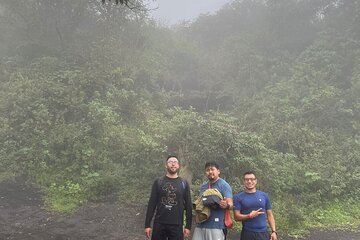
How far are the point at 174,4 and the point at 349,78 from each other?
59366mm

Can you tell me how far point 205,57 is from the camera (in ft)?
89.2

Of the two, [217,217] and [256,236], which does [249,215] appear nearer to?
[256,236]

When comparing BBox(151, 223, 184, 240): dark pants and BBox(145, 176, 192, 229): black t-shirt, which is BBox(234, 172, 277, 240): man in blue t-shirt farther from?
BBox(151, 223, 184, 240): dark pants

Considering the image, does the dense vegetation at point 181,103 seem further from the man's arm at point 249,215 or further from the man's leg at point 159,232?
the man's leg at point 159,232

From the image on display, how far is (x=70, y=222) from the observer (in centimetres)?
953

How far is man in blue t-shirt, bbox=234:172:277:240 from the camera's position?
524 centimetres

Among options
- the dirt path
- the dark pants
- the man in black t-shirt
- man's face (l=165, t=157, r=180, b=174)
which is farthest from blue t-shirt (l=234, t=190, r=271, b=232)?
the dirt path

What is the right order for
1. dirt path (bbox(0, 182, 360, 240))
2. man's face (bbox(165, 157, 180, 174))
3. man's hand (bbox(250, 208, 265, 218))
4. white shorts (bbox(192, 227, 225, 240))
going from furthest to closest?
dirt path (bbox(0, 182, 360, 240)), man's face (bbox(165, 157, 180, 174)), white shorts (bbox(192, 227, 225, 240)), man's hand (bbox(250, 208, 265, 218))

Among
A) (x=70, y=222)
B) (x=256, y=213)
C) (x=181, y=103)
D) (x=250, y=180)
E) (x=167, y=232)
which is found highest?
(x=181, y=103)

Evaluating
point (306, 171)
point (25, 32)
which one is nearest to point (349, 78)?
point (306, 171)

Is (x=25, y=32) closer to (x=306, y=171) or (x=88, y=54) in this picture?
(x=88, y=54)

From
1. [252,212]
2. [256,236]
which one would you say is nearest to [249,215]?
[252,212]

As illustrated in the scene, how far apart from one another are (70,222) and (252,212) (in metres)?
6.03

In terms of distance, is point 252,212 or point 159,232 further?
point 159,232
